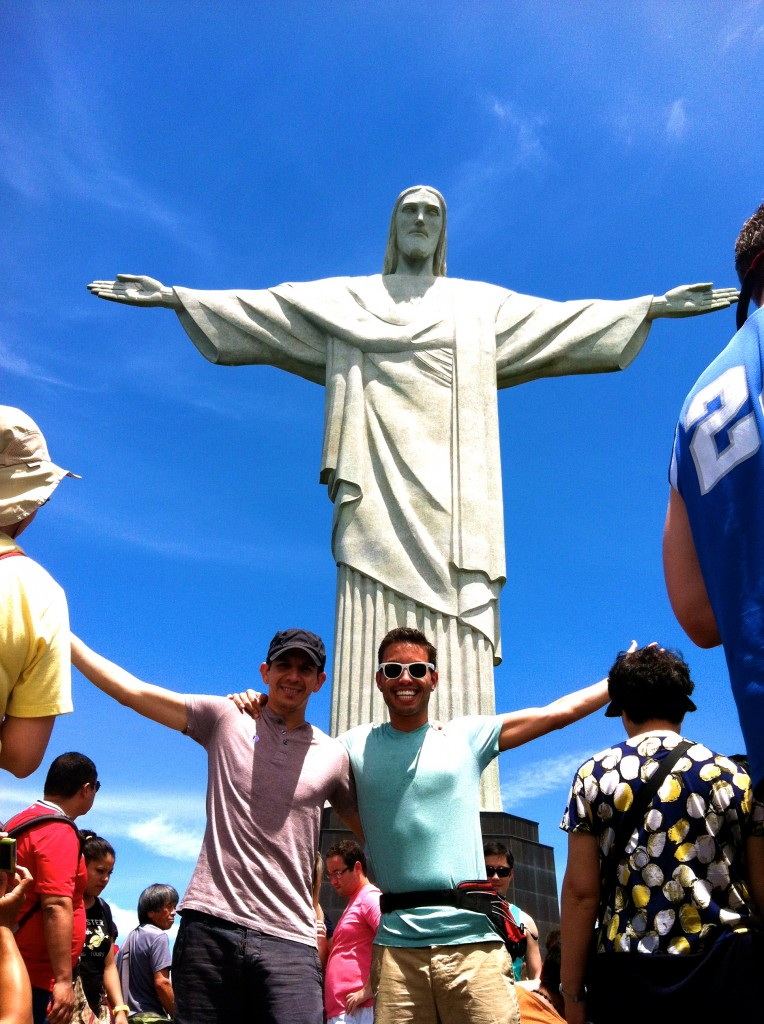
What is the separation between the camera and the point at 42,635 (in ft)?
8.59

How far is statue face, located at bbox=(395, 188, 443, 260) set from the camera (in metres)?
10.6

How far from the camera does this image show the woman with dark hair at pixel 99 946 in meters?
4.53

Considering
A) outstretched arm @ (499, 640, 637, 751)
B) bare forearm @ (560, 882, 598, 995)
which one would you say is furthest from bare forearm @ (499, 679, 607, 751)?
bare forearm @ (560, 882, 598, 995)

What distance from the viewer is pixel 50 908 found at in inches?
133

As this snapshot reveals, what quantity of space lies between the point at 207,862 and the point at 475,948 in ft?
2.78

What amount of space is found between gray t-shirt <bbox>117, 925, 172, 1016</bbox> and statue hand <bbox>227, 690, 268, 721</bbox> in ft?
9.56

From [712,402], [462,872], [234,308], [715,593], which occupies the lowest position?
[462,872]

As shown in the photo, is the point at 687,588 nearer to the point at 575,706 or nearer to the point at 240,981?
the point at 575,706

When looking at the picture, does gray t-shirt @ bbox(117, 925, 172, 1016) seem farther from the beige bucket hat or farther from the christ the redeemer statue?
the beige bucket hat

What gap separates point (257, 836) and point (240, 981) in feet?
1.34

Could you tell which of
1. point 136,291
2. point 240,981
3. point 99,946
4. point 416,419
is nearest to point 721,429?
point 240,981

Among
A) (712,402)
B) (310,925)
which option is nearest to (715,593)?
(712,402)

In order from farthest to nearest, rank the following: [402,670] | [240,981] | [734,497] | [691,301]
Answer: [691,301] < [402,670] < [240,981] < [734,497]

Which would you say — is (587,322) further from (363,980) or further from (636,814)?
(636,814)
